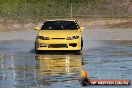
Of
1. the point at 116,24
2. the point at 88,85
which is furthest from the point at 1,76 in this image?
the point at 116,24

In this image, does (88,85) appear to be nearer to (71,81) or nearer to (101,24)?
(71,81)

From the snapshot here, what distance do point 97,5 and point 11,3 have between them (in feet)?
28.8

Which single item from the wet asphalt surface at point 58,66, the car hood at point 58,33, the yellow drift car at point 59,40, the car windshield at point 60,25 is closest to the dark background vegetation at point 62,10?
the car windshield at point 60,25

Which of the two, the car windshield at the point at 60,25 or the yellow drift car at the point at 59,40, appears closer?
the yellow drift car at the point at 59,40

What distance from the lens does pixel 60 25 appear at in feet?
91.0

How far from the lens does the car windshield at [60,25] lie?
1085 inches

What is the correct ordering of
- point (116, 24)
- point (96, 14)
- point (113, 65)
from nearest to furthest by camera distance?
point (113, 65) → point (116, 24) → point (96, 14)

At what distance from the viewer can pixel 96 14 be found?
58.5 metres

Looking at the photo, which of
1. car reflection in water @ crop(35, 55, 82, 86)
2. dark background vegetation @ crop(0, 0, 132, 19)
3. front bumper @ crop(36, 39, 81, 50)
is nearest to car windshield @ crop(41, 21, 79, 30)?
front bumper @ crop(36, 39, 81, 50)

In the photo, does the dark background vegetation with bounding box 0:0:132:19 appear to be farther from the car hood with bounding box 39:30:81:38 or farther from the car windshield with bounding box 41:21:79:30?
the car hood with bounding box 39:30:81:38

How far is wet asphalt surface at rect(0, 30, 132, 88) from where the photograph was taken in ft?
53.3

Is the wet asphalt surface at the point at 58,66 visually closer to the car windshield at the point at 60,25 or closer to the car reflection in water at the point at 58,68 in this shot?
the car reflection in water at the point at 58,68

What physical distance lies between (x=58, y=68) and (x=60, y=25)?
8089 millimetres

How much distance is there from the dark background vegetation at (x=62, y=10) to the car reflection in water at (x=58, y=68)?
33.2 m
